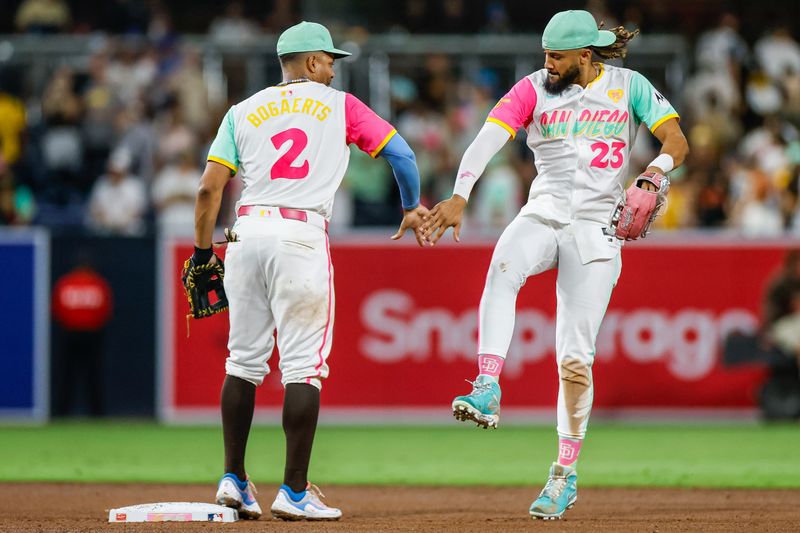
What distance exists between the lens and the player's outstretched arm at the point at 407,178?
7.47m

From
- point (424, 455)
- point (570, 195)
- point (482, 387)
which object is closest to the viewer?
point (482, 387)

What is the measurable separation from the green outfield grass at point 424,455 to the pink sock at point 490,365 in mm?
2712

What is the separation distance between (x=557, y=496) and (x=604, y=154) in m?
1.84

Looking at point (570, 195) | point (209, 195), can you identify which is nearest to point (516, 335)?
point (570, 195)

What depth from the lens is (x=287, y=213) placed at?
734 centimetres

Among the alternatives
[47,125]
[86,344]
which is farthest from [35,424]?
[47,125]

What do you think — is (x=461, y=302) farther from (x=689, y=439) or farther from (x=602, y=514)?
(x=602, y=514)

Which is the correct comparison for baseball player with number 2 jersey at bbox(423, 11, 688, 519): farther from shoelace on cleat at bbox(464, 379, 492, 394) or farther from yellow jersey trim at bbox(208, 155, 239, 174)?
yellow jersey trim at bbox(208, 155, 239, 174)

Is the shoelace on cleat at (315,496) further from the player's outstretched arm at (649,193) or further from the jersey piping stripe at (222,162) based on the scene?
the player's outstretched arm at (649,193)

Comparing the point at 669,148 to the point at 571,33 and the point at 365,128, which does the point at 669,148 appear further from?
the point at 365,128

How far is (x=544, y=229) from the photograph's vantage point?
7566mm

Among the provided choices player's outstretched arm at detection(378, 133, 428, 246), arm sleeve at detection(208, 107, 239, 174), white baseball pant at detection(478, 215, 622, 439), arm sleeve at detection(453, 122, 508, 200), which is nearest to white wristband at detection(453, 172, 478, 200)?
arm sleeve at detection(453, 122, 508, 200)

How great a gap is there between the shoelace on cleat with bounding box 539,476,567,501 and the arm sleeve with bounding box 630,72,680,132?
6.33 feet

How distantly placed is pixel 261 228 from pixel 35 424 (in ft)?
27.4
